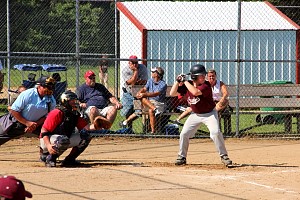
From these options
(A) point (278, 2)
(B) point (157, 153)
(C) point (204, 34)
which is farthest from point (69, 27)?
(B) point (157, 153)

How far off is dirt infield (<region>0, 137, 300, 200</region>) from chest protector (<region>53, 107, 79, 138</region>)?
0.54 meters

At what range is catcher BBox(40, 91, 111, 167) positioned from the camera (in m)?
11.9

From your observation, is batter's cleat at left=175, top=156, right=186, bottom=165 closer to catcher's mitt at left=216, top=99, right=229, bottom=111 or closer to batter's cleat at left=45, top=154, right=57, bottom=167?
batter's cleat at left=45, top=154, right=57, bottom=167

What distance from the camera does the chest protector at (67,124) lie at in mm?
12047

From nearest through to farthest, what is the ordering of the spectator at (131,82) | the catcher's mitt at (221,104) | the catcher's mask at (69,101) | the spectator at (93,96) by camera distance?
the catcher's mask at (69,101)
the spectator at (93,96)
the catcher's mitt at (221,104)
the spectator at (131,82)

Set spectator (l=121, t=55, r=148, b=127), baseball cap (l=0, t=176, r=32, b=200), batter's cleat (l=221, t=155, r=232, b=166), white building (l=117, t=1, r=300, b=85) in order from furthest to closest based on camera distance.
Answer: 1. white building (l=117, t=1, r=300, b=85)
2. spectator (l=121, t=55, r=148, b=127)
3. batter's cleat (l=221, t=155, r=232, b=166)
4. baseball cap (l=0, t=176, r=32, b=200)

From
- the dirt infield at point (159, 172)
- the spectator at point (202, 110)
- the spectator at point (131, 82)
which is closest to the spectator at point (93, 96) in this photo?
the dirt infield at point (159, 172)

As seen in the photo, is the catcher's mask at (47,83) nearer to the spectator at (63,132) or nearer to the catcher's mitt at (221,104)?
the spectator at (63,132)

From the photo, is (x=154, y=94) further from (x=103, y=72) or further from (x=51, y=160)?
(x=103, y=72)

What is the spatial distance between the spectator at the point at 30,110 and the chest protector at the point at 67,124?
0.54 metres

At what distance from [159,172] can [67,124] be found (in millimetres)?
1540

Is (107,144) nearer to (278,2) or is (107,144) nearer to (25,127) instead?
(25,127)

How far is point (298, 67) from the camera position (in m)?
21.9

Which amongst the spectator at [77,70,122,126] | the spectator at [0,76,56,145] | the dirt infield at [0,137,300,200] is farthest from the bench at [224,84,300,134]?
the spectator at [0,76,56,145]
